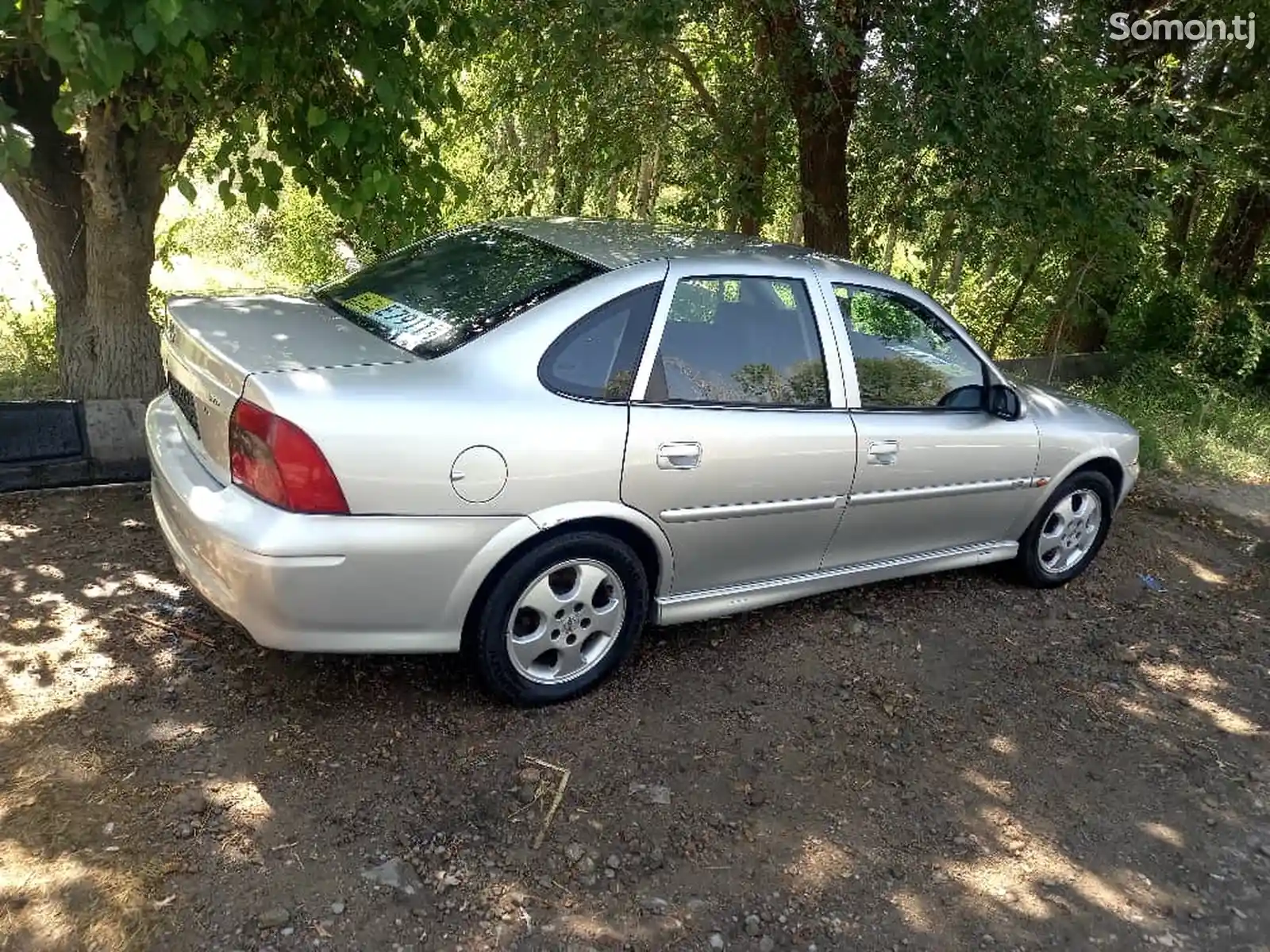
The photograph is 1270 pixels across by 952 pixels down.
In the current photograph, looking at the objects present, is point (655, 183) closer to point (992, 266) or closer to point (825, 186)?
point (825, 186)

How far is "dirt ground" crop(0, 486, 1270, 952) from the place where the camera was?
2.62 metres

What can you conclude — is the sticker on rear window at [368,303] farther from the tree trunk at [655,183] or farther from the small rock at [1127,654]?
the tree trunk at [655,183]

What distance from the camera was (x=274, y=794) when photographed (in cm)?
293

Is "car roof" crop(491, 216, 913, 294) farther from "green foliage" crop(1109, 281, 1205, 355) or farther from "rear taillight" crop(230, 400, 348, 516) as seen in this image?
"green foliage" crop(1109, 281, 1205, 355)

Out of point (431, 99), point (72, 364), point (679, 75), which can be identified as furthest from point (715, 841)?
point (679, 75)

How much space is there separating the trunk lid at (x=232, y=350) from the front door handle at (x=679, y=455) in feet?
2.91

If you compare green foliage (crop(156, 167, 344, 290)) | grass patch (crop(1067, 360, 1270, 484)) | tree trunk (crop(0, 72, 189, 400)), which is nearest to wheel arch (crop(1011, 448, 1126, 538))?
grass patch (crop(1067, 360, 1270, 484))

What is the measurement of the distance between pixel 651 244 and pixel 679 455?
3.04 ft

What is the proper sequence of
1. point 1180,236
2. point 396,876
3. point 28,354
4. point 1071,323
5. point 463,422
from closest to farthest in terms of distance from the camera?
1. point 396,876
2. point 463,422
3. point 28,354
4. point 1071,323
5. point 1180,236

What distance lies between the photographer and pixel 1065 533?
4.98 m

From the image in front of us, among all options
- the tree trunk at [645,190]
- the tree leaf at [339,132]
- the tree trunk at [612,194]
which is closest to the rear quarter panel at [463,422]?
the tree leaf at [339,132]

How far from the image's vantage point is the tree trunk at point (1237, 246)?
36.3ft

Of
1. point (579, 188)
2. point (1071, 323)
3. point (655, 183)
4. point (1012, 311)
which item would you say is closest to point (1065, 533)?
point (655, 183)

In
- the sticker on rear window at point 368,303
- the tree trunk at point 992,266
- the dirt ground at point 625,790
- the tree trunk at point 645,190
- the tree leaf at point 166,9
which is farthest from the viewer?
the tree trunk at point 645,190
